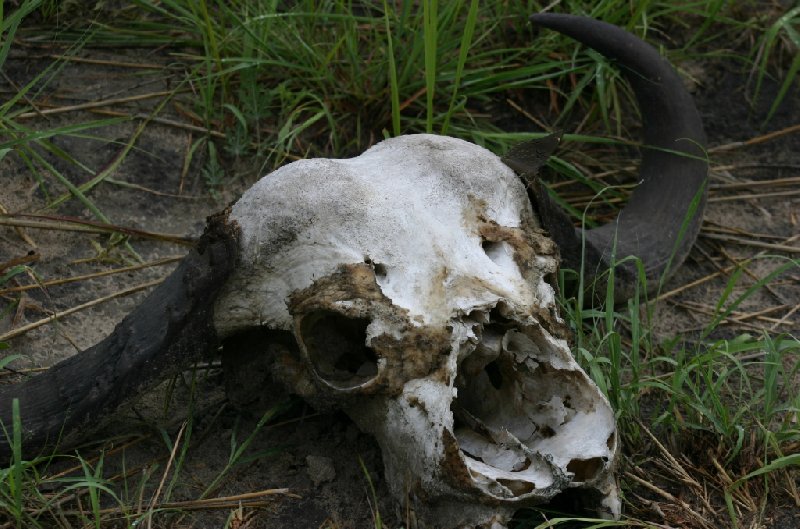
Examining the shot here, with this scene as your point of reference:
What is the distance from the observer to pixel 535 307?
2520 millimetres

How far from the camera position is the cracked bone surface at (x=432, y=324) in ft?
7.75

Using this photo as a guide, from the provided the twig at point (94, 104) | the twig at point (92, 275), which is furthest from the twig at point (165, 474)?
the twig at point (94, 104)

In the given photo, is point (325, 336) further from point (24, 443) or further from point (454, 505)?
point (24, 443)

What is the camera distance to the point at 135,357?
2572mm

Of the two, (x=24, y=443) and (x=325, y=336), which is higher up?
(x=325, y=336)

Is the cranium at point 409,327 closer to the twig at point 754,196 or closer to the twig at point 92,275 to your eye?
the twig at point 92,275

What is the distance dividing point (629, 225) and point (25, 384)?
1740 mm

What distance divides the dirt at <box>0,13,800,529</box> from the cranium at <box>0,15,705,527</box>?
0.20 meters

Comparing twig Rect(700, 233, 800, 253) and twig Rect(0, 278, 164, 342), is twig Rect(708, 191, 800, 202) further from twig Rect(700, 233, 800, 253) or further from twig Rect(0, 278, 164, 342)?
twig Rect(0, 278, 164, 342)

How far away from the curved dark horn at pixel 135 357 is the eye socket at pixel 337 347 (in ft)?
0.79

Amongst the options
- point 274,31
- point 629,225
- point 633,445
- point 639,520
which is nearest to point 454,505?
point 639,520

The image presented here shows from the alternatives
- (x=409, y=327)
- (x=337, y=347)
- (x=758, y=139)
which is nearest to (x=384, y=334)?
(x=409, y=327)

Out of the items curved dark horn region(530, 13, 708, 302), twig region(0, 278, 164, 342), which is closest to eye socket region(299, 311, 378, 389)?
curved dark horn region(530, 13, 708, 302)

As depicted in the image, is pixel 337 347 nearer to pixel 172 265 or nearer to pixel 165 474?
pixel 165 474
